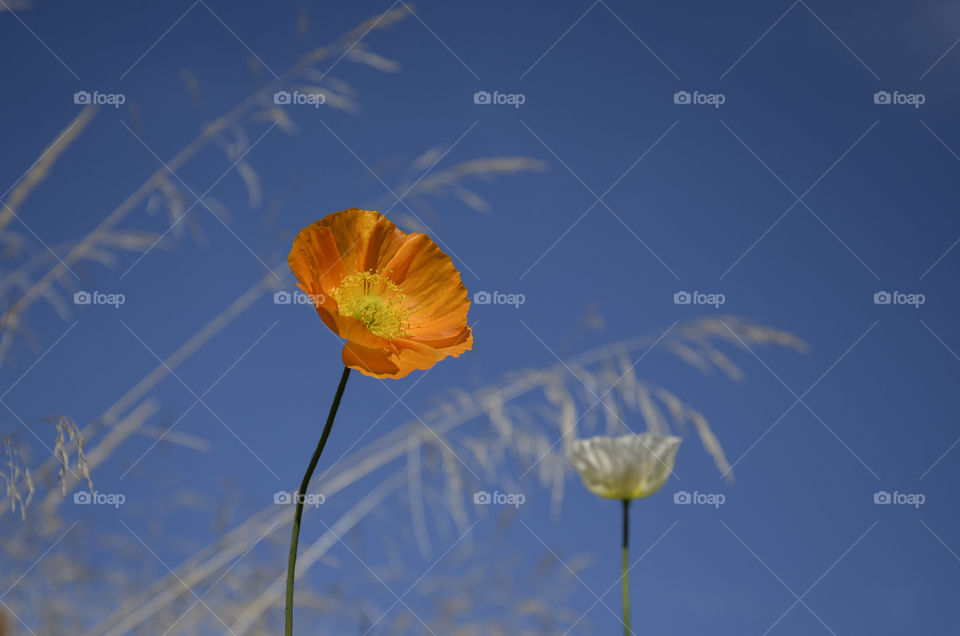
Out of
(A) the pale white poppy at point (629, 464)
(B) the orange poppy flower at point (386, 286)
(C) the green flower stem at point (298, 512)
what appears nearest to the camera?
(C) the green flower stem at point (298, 512)

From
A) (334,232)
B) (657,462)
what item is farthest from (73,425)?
(657,462)

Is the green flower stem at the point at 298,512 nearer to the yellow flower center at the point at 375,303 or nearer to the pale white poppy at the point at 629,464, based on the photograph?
the yellow flower center at the point at 375,303

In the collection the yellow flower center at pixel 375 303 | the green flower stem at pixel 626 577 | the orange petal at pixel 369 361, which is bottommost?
the green flower stem at pixel 626 577

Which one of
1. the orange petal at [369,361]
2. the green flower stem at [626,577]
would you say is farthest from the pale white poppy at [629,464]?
the orange petal at [369,361]

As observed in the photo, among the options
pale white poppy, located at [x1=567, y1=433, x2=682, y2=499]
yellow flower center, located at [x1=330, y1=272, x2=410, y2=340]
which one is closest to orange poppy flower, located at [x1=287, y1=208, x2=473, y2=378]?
yellow flower center, located at [x1=330, y1=272, x2=410, y2=340]

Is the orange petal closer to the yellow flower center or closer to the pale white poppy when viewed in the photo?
the yellow flower center

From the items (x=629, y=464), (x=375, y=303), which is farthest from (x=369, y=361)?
(x=629, y=464)

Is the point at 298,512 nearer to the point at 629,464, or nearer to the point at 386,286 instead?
the point at 386,286
